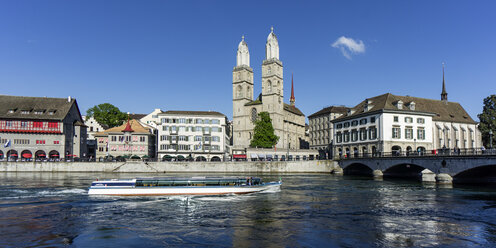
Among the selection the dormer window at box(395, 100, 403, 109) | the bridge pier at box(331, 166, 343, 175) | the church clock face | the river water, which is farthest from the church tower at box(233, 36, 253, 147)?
the river water

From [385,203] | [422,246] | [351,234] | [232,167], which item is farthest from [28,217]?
[232,167]

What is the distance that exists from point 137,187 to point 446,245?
28940mm

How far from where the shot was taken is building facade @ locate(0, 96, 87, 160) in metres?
86.3

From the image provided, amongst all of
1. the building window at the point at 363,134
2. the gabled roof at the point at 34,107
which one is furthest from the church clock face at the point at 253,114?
the gabled roof at the point at 34,107

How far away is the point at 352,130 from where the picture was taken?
3339 inches

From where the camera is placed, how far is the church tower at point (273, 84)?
11700cm

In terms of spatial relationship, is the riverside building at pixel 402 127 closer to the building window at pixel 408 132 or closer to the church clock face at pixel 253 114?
the building window at pixel 408 132

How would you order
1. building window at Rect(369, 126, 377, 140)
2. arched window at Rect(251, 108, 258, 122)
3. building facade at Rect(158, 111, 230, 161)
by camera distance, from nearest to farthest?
building window at Rect(369, 126, 377, 140)
building facade at Rect(158, 111, 230, 161)
arched window at Rect(251, 108, 258, 122)

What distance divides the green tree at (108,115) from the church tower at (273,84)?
48.3 m

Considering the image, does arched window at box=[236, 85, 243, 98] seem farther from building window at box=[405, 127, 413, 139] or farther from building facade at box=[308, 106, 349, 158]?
building window at box=[405, 127, 413, 139]

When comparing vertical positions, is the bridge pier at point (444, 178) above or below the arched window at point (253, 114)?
below

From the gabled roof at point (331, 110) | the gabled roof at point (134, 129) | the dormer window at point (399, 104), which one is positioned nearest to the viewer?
the dormer window at point (399, 104)

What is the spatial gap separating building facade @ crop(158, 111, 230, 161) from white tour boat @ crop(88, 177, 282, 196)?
202 feet

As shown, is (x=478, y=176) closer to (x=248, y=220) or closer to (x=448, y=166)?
(x=448, y=166)
